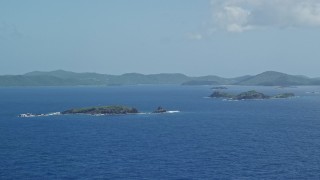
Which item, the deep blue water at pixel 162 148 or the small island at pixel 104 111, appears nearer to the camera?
the deep blue water at pixel 162 148

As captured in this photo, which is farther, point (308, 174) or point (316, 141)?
point (316, 141)

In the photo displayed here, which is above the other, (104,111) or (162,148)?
(104,111)

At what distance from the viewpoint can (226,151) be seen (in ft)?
305

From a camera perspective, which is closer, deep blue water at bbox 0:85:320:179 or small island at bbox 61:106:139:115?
deep blue water at bbox 0:85:320:179

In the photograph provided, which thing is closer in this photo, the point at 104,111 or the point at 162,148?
the point at 162,148

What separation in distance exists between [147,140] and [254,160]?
1224 inches

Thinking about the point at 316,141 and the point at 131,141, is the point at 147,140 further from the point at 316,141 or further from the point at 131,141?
the point at 316,141

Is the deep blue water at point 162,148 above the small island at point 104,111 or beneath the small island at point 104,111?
beneath

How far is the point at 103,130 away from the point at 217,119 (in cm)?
4184

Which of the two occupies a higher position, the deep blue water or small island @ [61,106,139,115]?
small island @ [61,106,139,115]

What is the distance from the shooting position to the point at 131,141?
107 m

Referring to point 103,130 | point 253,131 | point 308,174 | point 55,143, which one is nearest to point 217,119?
point 253,131

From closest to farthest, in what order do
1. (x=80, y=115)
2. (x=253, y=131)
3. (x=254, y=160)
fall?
(x=254, y=160), (x=253, y=131), (x=80, y=115)

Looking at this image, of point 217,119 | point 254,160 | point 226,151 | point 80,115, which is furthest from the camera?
point 80,115
